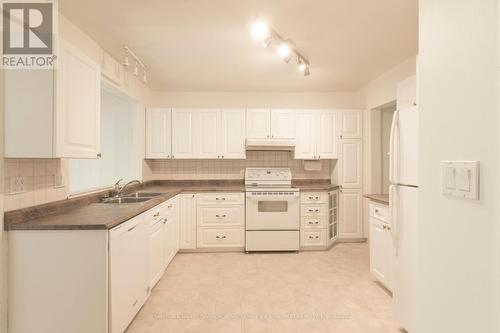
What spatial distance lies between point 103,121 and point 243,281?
273 cm

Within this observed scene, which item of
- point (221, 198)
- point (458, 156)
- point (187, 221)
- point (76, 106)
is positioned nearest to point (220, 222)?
point (221, 198)

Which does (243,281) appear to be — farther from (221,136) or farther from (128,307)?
(221,136)

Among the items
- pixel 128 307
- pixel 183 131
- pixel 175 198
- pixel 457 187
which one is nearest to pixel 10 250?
pixel 128 307

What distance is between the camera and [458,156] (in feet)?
2.68

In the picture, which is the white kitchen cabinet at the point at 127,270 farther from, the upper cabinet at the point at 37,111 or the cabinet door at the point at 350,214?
the cabinet door at the point at 350,214

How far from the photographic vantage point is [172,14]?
7.00 feet

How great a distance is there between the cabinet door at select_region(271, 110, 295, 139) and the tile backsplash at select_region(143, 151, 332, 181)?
1.36 ft

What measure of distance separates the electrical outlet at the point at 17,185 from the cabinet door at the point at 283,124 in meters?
3.03

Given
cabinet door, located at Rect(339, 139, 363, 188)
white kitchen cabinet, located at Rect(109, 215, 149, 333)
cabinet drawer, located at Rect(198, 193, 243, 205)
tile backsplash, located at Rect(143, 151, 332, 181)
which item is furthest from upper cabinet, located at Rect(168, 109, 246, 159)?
white kitchen cabinet, located at Rect(109, 215, 149, 333)

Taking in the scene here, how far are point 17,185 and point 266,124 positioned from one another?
3.04 meters

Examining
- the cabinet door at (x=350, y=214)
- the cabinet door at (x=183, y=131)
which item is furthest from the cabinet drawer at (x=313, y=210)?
the cabinet door at (x=183, y=131)

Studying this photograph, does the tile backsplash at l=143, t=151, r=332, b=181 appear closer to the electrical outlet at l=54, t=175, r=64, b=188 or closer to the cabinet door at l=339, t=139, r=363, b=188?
the cabinet door at l=339, t=139, r=363, b=188

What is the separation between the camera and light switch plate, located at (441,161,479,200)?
2.45 ft

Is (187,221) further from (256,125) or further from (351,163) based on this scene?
(351,163)
